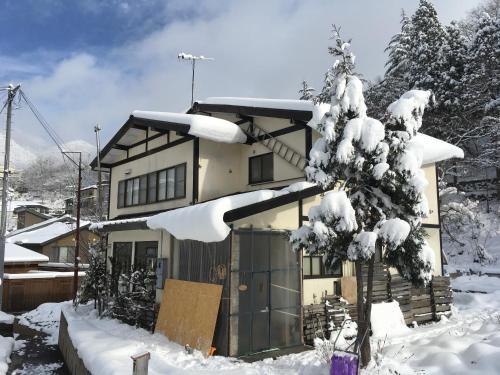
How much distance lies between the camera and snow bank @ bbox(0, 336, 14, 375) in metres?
10.9

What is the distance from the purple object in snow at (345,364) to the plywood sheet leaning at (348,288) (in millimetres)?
4857

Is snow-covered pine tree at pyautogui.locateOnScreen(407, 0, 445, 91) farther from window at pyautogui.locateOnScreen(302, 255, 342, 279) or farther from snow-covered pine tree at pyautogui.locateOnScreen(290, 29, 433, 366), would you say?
snow-covered pine tree at pyautogui.locateOnScreen(290, 29, 433, 366)

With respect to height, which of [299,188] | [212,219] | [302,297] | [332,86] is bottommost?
[302,297]

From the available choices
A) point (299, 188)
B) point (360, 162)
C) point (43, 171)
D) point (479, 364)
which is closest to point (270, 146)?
point (299, 188)

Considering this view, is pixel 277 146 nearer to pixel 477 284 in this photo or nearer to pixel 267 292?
pixel 267 292

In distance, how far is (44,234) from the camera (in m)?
33.7

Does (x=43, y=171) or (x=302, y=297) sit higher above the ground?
(x=43, y=171)

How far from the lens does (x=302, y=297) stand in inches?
422

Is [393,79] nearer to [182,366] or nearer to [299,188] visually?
[299,188]

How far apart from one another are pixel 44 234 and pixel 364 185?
32.2 metres

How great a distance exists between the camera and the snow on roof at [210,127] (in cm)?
1315

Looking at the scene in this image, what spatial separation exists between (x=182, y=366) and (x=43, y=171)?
10321cm

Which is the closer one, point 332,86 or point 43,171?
point 332,86

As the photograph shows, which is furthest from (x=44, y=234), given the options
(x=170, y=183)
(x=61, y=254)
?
(x=170, y=183)
